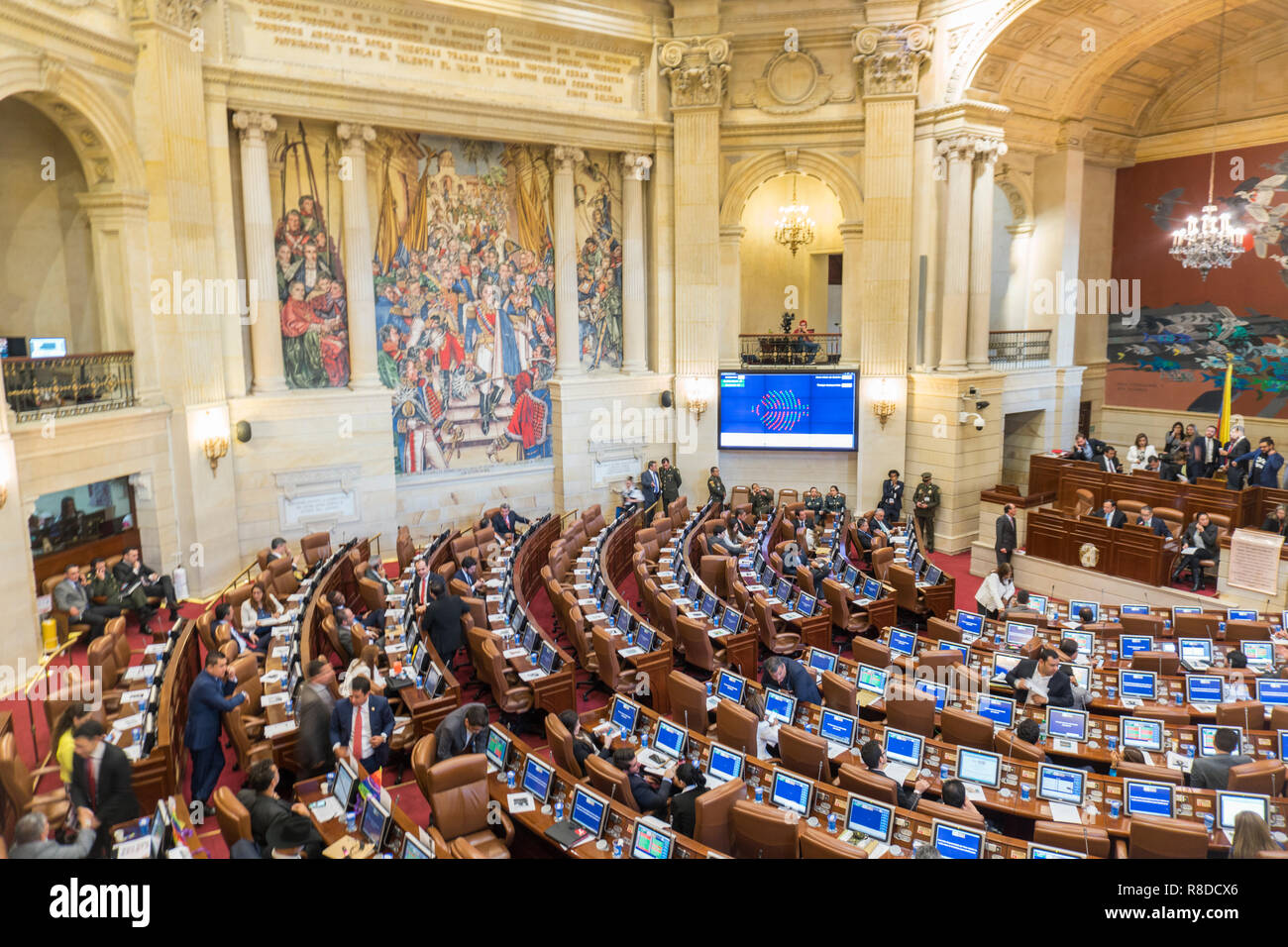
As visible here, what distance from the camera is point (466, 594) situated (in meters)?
11.3

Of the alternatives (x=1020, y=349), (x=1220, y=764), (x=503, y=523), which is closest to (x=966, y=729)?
(x=1220, y=764)

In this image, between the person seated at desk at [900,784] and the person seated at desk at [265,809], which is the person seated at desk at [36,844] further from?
the person seated at desk at [900,784]

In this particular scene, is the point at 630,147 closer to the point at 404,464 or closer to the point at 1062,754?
the point at 404,464

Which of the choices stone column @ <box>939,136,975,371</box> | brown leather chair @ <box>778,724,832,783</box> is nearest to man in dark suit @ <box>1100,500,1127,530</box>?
stone column @ <box>939,136,975,371</box>

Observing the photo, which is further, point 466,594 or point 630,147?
point 630,147

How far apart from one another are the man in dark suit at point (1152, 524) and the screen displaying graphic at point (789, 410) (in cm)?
581

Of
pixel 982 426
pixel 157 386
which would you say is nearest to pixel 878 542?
pixel 982 426

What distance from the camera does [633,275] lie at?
743 inches

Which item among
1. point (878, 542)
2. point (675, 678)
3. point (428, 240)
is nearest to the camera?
point (675, 678)

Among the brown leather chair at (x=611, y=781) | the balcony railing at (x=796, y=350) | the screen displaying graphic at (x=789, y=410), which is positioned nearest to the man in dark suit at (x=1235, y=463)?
the screen displaying graphic at (x=789, y=410)

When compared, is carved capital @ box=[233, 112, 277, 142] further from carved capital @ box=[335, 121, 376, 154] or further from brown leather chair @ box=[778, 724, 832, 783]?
brown leather chair @ box=[778, 724, 832, 783]

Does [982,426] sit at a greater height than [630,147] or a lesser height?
lesser

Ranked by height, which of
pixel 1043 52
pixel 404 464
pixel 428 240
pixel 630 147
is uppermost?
pixel 1043 52

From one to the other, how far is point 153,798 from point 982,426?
1541 cm
